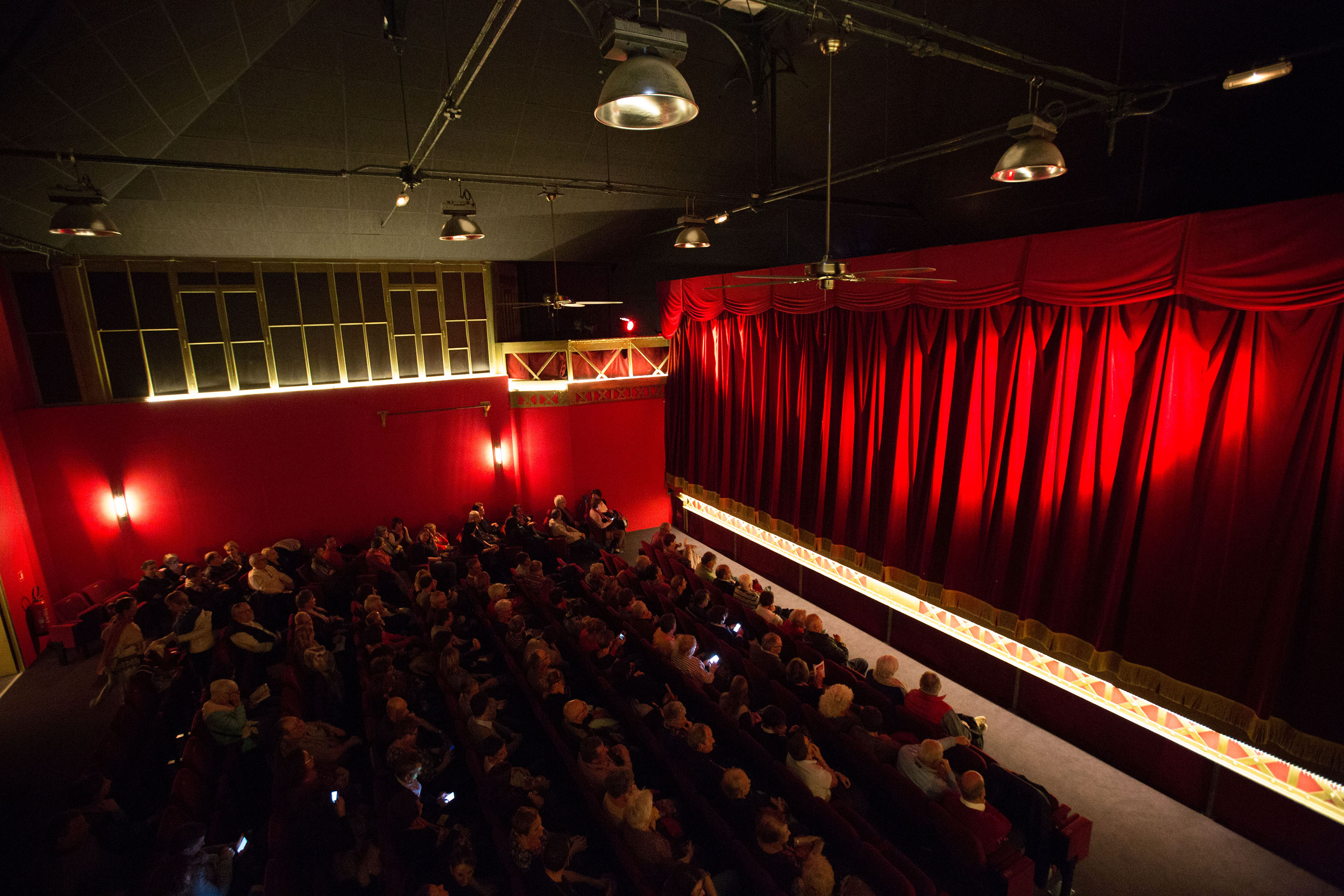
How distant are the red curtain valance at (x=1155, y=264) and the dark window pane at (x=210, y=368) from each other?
872 centimetres

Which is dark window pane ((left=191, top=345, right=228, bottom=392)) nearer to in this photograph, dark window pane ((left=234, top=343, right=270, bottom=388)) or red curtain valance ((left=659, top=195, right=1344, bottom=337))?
dark window pane ((left=234, top=343, right=270, bottom=388))

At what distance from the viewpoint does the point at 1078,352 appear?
17.5ft

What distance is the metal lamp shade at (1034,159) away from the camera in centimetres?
371

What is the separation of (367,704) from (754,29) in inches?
302

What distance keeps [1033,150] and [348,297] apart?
9.31m

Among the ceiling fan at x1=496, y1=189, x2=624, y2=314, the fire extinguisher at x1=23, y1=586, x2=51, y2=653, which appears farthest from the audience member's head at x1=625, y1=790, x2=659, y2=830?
the fire extinguisher at x1=23, y1=586, x2=51, y2=653

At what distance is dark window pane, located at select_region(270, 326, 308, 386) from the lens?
9.30m

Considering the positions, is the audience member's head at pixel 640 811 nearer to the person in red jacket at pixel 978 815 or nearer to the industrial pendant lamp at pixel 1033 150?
the person in red jacket at pixel 978 815

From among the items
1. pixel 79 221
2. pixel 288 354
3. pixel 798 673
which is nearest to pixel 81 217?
pixel 79 221

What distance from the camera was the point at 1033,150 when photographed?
374cm

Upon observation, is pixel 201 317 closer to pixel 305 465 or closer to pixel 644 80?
pixel 305 465

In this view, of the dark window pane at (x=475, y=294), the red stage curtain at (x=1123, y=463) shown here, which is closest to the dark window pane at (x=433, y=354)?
the dark window pane at (x=475, y=294)

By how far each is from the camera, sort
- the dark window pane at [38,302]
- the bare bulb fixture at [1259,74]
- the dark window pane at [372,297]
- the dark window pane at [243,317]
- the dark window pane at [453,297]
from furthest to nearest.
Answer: the dark window pane at [453,297] < the dark window pane at [372,297] < the dark window pane at [243,317] < the dark window pane at [38,302] < the bare bulb fixture at [1259,74]

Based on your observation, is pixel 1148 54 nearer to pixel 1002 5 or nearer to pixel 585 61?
pixel 1002 5
